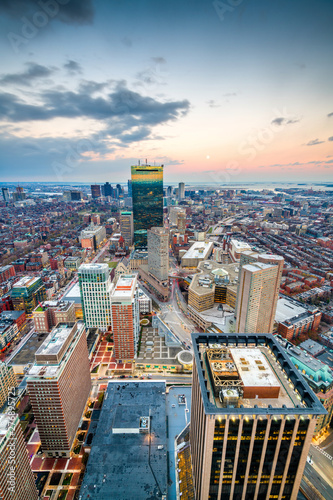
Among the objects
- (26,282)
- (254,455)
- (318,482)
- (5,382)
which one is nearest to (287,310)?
(318,482)

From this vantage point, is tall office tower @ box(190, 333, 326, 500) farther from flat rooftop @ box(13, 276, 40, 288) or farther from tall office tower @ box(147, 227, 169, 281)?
flat rooftop @ box(13, 276, 40, 288)

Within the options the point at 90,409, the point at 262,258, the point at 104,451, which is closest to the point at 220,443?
the point at 104,451

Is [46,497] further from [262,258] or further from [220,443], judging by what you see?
[262,258]

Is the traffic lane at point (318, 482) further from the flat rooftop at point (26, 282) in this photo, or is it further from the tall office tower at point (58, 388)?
the flat rooftop at point (26, 282)

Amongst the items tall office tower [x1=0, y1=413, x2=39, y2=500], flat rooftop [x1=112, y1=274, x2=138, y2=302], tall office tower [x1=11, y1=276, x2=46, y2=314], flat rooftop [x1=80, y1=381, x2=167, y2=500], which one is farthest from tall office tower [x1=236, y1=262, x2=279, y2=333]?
tall office tower [x1=11, y1=276, x2=46, y2=314]

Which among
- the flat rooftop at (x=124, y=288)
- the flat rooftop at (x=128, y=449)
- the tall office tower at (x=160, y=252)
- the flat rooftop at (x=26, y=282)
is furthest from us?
the tall office tower at (x=160, y=252)

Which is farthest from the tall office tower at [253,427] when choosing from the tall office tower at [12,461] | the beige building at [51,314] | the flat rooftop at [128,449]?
the beige building at [51,314]
